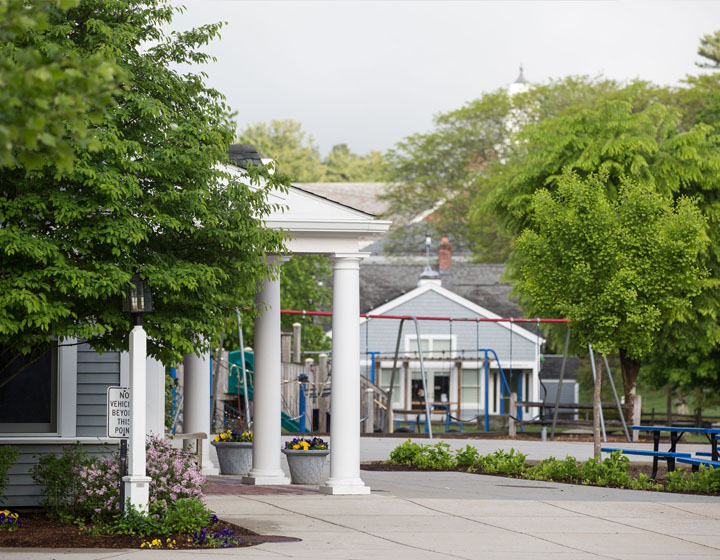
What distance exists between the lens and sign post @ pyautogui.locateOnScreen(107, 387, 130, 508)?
37.3 feet

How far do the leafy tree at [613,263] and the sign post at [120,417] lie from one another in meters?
8.96

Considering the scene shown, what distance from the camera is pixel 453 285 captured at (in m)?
49.6

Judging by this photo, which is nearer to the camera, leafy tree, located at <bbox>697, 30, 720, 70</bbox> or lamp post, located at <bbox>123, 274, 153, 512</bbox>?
lamp post, located at <bbox>123, 274, 153, 512</bbox>

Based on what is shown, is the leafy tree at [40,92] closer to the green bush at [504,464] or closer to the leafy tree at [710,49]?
the green bush at [504,464]

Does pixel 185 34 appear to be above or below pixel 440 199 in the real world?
below

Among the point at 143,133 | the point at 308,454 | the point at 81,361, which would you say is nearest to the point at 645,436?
the point at 308,454

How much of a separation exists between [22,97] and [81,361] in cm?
891

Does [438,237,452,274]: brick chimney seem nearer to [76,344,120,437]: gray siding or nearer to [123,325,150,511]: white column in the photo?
[76,344,120,437]: gray siding

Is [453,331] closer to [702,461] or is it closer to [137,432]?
[702,461]

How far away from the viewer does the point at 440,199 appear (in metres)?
62.4

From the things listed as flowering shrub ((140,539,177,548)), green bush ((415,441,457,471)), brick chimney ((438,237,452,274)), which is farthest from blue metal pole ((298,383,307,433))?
brick chimney ((438,237,452,274))

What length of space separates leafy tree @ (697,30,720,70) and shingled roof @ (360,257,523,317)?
2329 centimetres

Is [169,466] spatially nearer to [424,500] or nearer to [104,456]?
[104,456]

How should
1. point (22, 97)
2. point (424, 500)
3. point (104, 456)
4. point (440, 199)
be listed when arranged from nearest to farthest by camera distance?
point (22, 97) < point (104, 456) < point (424, 500) < point (440, 199)
